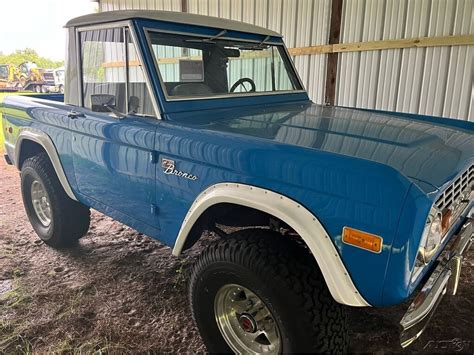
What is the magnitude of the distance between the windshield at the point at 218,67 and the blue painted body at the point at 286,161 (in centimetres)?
11

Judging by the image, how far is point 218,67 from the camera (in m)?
2.90

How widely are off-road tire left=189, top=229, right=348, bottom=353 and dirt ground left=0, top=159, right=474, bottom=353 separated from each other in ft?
2.37

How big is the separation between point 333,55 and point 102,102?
16.4ft

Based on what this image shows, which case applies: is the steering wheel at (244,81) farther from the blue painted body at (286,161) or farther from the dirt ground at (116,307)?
the dirt ground at (116,307)

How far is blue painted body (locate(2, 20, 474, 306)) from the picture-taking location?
147 centimetres

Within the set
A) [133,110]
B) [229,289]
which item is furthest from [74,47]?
[229,289]

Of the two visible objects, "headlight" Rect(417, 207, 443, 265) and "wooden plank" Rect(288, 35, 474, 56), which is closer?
"headlight" Rect(417, 207, 443, 265)

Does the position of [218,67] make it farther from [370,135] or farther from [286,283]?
[286,283]

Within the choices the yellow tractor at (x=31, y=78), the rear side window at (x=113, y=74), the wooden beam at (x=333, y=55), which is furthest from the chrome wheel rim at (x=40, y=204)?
the yellow tractor at (x=31, y=78)

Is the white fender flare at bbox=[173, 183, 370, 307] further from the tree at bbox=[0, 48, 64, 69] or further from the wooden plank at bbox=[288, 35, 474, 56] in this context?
the tree at bbox=[0, 48, 64, 69]

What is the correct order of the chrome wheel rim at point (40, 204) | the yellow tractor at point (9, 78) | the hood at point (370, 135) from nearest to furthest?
the hood at point (370, 135) → the chrome wheel rim at point (40, 204) → the yellow tractor at point (9, 78)

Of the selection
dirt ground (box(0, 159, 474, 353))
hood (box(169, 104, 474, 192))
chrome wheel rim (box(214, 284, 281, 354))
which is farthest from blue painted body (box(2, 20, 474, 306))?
dirt ground (box(0, 159, 474, 353))

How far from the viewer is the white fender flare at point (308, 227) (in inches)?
61.7

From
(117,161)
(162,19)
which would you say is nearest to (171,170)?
(117,161)
